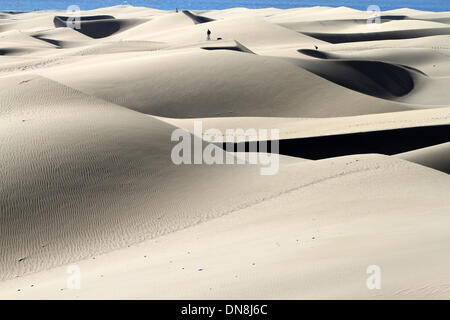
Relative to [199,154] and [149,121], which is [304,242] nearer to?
[199,154]

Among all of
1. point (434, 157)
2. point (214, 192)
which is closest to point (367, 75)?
point (434, 157)

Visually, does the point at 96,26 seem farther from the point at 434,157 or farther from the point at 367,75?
the point at 434,157

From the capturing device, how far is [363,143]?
16.6 meters

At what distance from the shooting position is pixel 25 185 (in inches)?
393

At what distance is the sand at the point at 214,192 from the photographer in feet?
20.8

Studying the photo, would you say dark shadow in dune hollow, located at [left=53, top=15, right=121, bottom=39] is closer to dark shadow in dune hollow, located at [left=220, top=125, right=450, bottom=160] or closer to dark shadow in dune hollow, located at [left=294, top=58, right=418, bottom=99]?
dark shadow in dune hollow, located at [left=294, top=58, right=418, bottom=99]

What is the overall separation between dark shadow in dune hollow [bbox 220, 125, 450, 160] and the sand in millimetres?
35

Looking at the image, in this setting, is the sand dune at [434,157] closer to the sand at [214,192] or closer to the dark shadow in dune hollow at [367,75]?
the sand at [214,192]

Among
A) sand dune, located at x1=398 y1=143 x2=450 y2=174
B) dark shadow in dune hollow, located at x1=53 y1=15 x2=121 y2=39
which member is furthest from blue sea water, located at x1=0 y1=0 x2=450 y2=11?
sand dune, located at x1=398 y1=143 x2=450 y2=174

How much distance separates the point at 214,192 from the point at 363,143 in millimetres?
6848

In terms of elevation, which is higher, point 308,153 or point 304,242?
point 304,242

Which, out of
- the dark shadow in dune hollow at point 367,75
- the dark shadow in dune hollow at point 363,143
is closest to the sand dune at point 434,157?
the dark shadow in dune hollow at point 363,143
